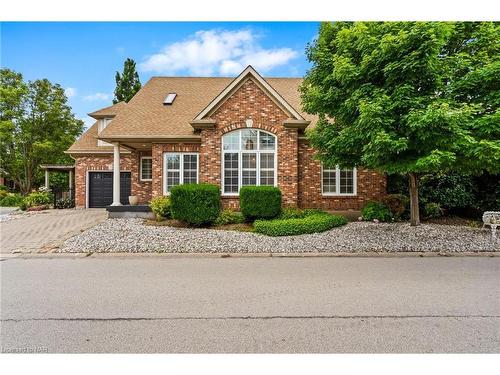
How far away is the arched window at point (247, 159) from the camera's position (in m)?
12.5

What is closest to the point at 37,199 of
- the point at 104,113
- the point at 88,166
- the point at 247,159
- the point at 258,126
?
the point at 88,166

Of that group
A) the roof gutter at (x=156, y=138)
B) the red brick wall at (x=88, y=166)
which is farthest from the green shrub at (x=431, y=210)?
the red brick wall at (x=88, y=166)

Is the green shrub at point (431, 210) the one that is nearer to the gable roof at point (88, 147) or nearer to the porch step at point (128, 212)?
the porch step at point (128, 212)

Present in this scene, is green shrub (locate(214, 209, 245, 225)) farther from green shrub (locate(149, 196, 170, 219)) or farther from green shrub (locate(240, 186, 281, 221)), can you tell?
green shrub (locate(149, 196, 170, 219))

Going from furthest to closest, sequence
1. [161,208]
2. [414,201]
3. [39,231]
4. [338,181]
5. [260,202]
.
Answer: [338,181] → [161,208] → [260,202] → [39,231] → [414,201]

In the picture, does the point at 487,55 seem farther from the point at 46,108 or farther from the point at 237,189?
the point at 46,108

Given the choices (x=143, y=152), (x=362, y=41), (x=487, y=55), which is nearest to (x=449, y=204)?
Result: (x=487, y=55)

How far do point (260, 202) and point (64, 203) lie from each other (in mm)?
15144

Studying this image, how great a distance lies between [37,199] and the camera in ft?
61.0

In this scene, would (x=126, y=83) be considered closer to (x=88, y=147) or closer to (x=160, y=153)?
(x=88, y=147)

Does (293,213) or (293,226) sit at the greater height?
(293,213)

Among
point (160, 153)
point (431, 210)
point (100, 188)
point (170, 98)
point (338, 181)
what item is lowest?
point (431, 210)

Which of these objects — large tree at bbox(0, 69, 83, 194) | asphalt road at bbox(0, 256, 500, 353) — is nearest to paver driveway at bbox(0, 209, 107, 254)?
asphalt road at bbox(0, 256, 500, 353)

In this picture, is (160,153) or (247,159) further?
(160,153)
